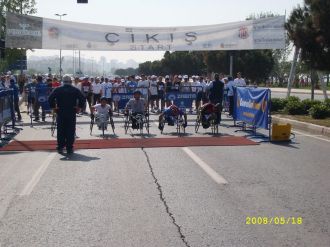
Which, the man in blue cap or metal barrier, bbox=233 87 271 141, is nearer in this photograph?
the man in blue cap

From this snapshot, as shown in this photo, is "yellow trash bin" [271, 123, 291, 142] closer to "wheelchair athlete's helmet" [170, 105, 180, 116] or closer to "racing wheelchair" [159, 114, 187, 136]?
"racing wheelchair" [159, 114, 187, 136]

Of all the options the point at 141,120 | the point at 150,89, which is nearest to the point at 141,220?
the point at 141,120

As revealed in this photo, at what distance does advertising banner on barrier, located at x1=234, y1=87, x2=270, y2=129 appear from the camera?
15.5 m

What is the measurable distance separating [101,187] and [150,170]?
1.75 m

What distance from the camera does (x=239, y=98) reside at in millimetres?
18344

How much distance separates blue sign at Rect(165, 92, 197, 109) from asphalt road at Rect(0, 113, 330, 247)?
38.0 ft

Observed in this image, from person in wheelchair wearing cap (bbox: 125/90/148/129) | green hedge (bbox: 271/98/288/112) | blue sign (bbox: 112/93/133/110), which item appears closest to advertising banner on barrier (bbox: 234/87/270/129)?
person in wheelchair wearing cap (bbox: 125/90/148/129)

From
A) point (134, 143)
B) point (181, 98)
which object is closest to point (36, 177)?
point (134, 143)

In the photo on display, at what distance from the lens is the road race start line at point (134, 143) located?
14047 millimetres

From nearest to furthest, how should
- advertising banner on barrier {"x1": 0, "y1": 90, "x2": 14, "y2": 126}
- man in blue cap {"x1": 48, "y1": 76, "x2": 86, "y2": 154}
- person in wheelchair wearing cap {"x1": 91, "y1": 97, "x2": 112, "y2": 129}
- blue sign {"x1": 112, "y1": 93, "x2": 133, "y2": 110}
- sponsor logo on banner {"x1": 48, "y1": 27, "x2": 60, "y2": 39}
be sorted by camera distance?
man in blue cap {"x1": 48, "y1": 76, "x2": 86, "y2": 154} → advertising banner on barrier {"x1": 0, "y1": 90, "x2": 14, "y2": 126} → person in wheelchair wearing cap {"x1": 91, "y1": 97, "x2": 112, "y2": 129} → blue sign {"x1": 112, "y1": 93, "x2": 133, "y2": 110} → sponsor logo on banner {"x1": 48, "y1": 27, "x2": 60, "y2": 39}

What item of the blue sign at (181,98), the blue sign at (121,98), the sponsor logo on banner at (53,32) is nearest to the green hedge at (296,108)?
the blue sign at (181,98)

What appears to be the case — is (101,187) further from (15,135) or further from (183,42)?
(183,42)

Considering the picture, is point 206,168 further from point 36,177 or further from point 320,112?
point 320,112

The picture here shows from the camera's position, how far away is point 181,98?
2488 centimetres
